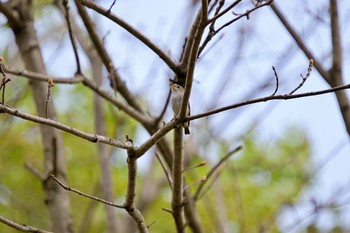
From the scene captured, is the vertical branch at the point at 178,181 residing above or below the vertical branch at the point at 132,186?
above

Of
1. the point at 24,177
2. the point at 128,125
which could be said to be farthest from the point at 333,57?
the point at 24,177

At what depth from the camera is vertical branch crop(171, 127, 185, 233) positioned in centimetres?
220

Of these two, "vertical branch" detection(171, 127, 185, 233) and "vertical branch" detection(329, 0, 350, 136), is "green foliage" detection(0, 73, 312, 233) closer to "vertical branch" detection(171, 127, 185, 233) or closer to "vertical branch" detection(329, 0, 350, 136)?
"vertical branch" detection(329, 0, 350, 136)

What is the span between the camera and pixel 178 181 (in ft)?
7.43

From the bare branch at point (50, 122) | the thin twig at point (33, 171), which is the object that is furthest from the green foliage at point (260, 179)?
the bare branch at point (50, 122)

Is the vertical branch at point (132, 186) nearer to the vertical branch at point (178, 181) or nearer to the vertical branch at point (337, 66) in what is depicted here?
the vertical branch at point (178, 181)

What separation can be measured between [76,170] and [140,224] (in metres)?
4.26

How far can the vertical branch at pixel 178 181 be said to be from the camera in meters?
2.20

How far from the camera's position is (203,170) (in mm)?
5902

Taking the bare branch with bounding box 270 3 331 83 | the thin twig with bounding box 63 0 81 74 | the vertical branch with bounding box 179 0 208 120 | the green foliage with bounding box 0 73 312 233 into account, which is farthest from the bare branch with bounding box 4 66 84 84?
the green foliage with bounding box 0 73 312 233

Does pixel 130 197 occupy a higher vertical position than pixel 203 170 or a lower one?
lower

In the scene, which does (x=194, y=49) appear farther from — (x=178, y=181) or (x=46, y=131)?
(x=46, y=131)

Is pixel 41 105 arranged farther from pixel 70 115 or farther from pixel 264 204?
pixel 264 204

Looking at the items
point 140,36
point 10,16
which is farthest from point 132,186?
point 10,16
